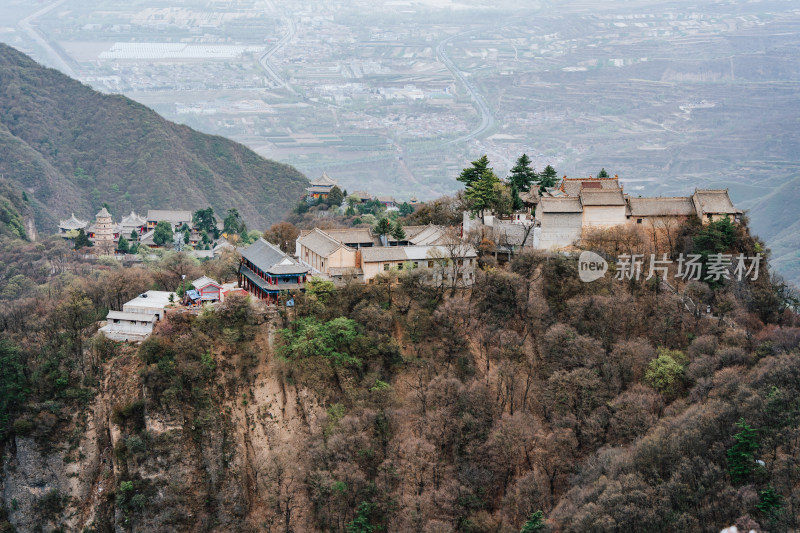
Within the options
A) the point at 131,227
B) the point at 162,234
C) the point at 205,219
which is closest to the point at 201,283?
the point at 162,234

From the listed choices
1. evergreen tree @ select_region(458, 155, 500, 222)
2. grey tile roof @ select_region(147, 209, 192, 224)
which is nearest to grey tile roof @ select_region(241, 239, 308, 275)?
evergreen tree @ select_region(458, 155, 500, 222)

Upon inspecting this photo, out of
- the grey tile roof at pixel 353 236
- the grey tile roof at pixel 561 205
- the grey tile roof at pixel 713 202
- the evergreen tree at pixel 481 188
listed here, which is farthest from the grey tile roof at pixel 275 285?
the grey tile roof at pixel 713 202

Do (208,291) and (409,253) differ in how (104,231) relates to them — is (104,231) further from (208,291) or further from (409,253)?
(409,253)

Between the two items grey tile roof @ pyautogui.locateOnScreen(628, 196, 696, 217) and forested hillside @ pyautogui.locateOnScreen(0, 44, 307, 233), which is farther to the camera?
forested hillside @ pyautogui.locateOnScreen(0, 44, 307, 233)

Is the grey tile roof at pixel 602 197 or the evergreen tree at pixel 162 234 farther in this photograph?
the evergreen tree at pixel 162 234

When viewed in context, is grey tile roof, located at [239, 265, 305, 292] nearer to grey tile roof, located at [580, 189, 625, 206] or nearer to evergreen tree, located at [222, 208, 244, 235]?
grey tile roof, located at [580, 189, 625, 206]

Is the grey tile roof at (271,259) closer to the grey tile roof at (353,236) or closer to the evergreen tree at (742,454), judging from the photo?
the grey tile roof at (353,236)

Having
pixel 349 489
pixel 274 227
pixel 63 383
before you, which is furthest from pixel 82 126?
pixel 349 489
